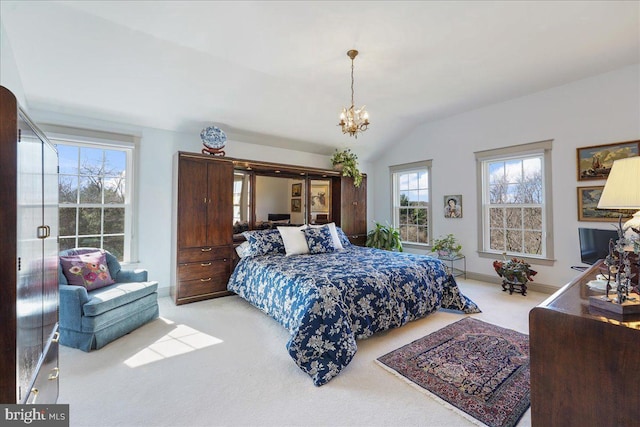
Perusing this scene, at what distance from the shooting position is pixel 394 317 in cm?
276

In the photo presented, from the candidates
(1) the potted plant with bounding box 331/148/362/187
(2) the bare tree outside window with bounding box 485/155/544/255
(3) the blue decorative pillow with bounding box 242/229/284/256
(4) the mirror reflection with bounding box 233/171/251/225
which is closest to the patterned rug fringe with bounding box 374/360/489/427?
(3) the blue decorative pillow with bounding box 242/229/284/256

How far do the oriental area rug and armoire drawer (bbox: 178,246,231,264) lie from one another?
2.56 meters

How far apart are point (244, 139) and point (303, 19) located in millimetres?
2449

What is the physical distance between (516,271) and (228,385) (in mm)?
4007

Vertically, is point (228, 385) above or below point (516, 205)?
below

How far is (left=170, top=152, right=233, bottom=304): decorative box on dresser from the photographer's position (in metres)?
3.65

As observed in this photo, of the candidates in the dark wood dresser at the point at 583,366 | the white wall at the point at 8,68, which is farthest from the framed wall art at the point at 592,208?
the white wall at the point at 8,68

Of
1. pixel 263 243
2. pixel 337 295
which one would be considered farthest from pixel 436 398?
pixel 263 243

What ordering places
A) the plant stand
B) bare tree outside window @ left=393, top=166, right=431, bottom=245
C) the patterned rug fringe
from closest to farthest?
the patterned rug fringe < the plant stand < bare tree outside window @ left=393, top=166, right=431, bottom=245

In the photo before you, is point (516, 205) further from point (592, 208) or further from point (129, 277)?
point (129, 277)

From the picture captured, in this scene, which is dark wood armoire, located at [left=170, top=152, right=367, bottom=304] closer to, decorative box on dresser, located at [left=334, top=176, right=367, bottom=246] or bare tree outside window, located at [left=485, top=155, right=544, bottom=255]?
decorative box on dresser, located at [left=334, top=176, right=367, bottom=246]

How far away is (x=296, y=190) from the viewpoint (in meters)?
4.89

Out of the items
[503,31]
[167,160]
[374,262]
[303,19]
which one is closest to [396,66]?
[503,31]

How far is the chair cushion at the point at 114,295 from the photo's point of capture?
8.00 ft
